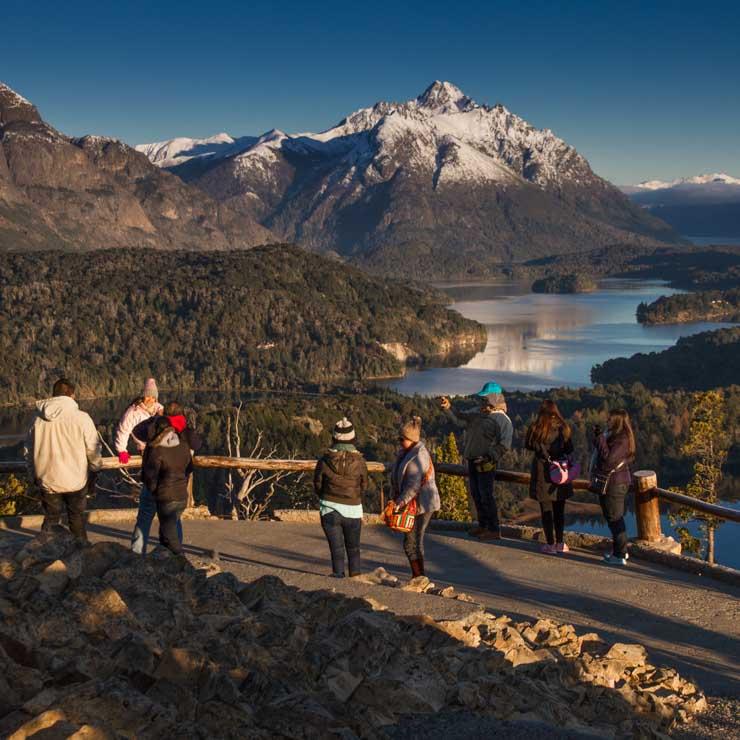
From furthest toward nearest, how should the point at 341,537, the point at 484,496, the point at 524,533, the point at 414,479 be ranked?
1. the point at 524,533
2. the point at 484,496
3. the point at 341,537
4. the point at 414,479

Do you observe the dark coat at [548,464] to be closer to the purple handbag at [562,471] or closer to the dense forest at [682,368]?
the purple handbag at [562,471]

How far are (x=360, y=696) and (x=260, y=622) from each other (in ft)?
5.28

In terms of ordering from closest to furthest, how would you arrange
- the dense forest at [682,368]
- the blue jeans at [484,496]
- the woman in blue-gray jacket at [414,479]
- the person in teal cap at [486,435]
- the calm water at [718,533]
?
the woman in blue-gray jacket at [414,479], the person in teal cap at [486,435], the blue jeans at [484,496], the calm water at [718,533], the dense forest at [682,368]

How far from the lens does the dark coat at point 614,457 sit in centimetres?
1324

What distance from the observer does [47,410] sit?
454 inches

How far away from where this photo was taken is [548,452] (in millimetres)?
13438

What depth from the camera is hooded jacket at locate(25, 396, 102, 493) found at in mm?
11617

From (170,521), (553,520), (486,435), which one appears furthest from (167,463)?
(553,520)

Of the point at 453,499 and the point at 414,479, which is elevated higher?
the point at 414,479

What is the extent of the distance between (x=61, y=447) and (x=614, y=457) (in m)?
6.85

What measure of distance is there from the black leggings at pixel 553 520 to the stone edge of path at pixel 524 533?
0.53m

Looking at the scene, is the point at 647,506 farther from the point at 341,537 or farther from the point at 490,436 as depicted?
the point at 341,537

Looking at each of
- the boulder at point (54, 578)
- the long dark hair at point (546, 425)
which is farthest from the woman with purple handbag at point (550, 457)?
the boulder at point (54, 578)

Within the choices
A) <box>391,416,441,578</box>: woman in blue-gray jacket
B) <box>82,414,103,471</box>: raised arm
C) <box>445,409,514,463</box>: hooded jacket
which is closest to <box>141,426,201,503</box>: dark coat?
<box>82,414,103,471</box>: raised arm
